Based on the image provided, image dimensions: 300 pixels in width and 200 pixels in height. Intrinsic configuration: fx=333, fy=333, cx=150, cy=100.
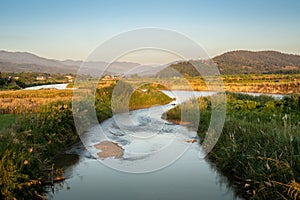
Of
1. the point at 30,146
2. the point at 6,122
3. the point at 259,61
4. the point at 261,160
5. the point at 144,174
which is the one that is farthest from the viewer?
the point at 259,61

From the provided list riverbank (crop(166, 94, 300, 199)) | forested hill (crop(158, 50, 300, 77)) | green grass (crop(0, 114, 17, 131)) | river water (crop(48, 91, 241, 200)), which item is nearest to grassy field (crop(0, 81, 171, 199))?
green grass (crop(0, 114, 17, 131))

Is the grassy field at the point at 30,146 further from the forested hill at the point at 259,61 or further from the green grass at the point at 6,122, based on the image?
the forested hill at the point at 259,61

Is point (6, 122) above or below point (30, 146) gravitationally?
below

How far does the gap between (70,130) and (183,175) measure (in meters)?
6.47

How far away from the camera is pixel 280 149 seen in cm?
696

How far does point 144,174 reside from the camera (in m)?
9.58

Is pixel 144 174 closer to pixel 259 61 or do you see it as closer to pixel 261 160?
pixel 261 160

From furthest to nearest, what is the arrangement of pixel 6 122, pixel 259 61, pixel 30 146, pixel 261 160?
pixel 259 61, pixel 6 122, pixel 30 146, pixel 261 160

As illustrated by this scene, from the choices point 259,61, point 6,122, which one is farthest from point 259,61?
point 6,122

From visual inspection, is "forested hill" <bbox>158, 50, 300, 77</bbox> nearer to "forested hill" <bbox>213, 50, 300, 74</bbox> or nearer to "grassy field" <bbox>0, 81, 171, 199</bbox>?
"forested hill" <bbox>213, 50, 300, 74</bbox>

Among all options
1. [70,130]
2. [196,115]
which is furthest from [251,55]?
[70,130]

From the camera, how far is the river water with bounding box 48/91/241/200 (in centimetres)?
790

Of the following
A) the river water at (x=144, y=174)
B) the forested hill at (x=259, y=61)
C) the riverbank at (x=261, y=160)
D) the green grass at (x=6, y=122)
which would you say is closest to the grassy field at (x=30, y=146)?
the green grass at (x=6, y=122)

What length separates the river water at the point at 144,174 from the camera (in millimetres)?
7898
